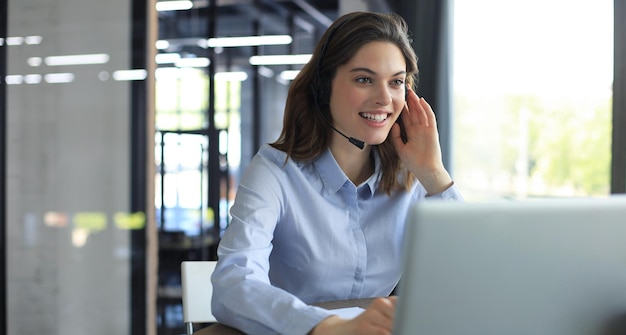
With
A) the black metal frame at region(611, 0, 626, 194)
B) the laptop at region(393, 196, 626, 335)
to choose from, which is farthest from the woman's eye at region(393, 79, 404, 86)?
the black metal frame at region(611, 0, 626, 194)

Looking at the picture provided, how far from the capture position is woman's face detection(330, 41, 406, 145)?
5.34 ft

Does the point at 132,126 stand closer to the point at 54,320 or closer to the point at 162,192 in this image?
the point at 162,192

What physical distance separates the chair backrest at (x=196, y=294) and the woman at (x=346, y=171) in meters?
0.29

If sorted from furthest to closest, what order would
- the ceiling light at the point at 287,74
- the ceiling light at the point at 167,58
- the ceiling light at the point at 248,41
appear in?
the ceiling light at the point at 287,74 → the ceiling light at the point at 248,41 → the ceiling light at the point at 167,58

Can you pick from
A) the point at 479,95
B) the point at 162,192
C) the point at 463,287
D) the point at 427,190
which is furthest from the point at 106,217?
the point at 463,287

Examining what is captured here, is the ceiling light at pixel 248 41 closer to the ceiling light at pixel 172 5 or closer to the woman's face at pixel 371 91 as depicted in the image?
the ceiling light at pixel 172 5

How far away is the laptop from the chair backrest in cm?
120

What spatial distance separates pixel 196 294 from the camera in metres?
1.82

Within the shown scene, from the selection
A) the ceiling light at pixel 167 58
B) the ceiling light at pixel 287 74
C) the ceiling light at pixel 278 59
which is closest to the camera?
the ceiling light at pixel 167 58

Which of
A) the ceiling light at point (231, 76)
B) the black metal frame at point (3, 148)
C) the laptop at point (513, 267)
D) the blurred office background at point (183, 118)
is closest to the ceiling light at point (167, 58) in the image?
the blurred office background at point (183, 118)

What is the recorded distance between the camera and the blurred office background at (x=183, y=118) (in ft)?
10.3

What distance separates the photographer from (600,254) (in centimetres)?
77

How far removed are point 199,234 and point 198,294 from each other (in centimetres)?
240

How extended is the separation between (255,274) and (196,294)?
0.63 meters
